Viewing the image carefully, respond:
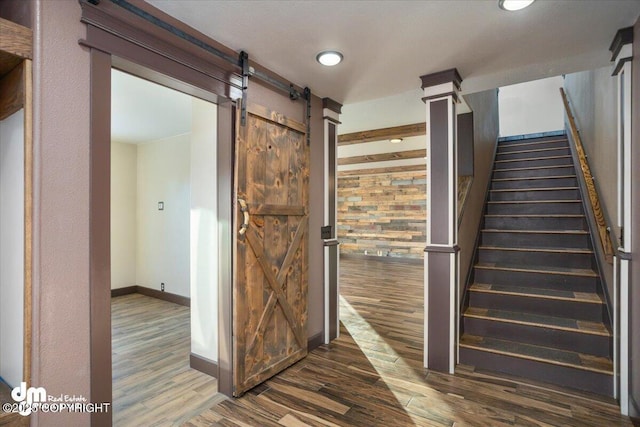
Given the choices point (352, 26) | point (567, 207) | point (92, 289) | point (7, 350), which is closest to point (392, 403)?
point (92, 289)

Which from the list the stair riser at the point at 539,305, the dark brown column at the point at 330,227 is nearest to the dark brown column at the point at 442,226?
the stair riser at the point at 539,305

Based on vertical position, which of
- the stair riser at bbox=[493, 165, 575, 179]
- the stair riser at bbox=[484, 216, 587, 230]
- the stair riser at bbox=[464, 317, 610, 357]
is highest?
the stair riser at bbox=[493, 165, 575, 179]

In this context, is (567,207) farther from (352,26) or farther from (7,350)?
(7,350)

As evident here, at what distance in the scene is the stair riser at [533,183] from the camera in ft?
14.0

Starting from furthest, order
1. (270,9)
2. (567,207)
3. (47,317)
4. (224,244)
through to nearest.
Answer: (567,207) → (224,244) → (270,9) → (47,317)

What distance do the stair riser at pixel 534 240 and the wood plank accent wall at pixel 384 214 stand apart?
168 inches

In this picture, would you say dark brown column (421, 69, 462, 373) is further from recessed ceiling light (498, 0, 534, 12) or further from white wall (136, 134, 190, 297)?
white wall (136, 134, 190, 297)

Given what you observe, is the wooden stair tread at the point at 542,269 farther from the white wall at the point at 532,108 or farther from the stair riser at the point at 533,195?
the white wall at the point at 532,108

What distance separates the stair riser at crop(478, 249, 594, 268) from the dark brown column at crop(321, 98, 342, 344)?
1.67 m

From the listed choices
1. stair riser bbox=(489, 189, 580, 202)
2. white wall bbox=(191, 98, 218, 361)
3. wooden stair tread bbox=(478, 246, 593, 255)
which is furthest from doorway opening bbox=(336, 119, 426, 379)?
white wall bbox=(191, 98, 218, 361)

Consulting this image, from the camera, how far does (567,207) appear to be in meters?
3.89

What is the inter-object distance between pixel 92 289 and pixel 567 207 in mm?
4601

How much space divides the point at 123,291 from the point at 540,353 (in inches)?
216

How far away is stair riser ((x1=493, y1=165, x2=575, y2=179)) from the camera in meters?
4.48
